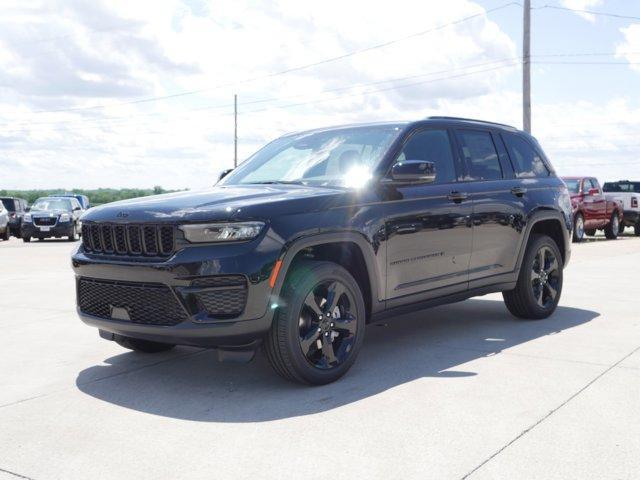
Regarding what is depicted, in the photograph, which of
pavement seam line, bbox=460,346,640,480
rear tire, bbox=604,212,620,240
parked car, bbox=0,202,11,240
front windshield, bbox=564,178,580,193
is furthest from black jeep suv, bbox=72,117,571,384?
parked car, bbox=0,202,11,240

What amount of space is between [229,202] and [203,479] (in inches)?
73.2

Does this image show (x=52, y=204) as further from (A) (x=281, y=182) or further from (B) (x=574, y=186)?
(A) (x=281, y=182)

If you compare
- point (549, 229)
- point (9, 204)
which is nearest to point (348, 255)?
point (549, 229)

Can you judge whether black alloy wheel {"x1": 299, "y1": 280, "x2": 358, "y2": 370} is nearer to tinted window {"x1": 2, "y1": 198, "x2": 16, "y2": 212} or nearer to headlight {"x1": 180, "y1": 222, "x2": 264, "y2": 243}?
headlight {"x1": 180, "y1": 222, "x2": 264, "y2": 243}

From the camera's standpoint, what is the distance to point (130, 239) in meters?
4.86

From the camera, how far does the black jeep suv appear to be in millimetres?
4590

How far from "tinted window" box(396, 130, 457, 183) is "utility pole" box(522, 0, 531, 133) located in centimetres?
2178

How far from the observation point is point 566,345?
20.3 feet

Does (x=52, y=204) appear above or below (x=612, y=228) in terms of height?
above

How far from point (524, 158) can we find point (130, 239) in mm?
4097

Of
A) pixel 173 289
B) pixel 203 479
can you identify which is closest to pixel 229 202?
pixel 173 289

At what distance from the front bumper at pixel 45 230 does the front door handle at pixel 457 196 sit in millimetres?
21585

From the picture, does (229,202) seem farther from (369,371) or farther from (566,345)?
(566,345)

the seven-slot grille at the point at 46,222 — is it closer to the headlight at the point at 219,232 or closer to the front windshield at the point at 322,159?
the front windshield at the point at 322,159
